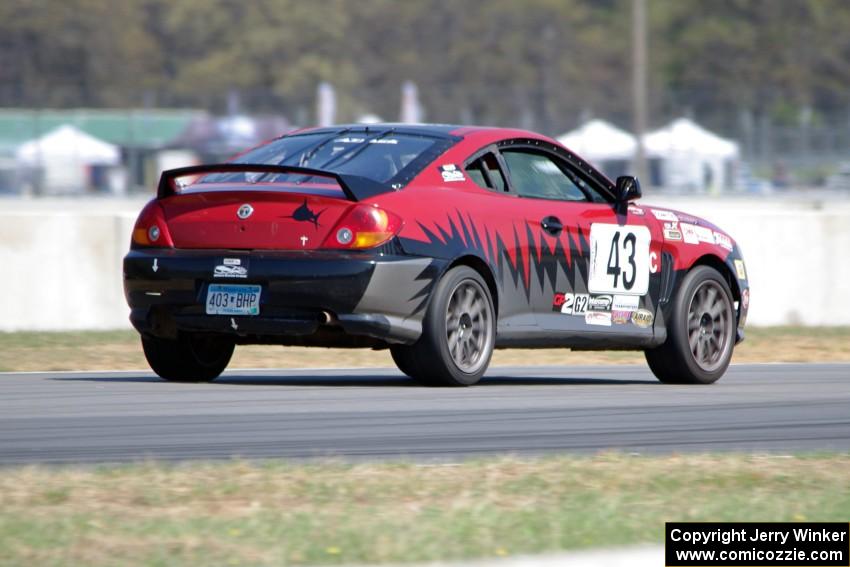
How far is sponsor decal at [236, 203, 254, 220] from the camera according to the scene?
8952 millimetres

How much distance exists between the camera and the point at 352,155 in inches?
371

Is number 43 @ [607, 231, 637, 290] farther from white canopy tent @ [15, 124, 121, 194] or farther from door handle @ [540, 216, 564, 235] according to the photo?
white canopy tent @ [15, 124, 121, 194]

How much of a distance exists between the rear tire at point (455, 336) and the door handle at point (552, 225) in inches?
25.2

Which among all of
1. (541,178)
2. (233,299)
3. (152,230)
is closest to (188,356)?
(152,230)

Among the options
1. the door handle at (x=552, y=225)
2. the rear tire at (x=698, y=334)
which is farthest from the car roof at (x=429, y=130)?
the rear tire at (x=698, y=334)

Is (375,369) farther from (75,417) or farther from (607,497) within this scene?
(607,497)

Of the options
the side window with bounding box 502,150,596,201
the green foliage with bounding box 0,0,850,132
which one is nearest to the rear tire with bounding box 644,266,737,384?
the side window with bounding box 502,150,596,201

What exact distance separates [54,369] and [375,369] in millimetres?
2159

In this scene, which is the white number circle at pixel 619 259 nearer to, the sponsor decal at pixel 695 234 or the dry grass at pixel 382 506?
the sponsor decal at pixel 695 234

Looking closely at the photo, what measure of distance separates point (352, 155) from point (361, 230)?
777 millimetres

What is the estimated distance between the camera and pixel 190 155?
3847cm

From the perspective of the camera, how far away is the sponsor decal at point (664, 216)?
35.1 ft

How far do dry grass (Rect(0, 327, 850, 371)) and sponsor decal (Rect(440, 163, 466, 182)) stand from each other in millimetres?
3166

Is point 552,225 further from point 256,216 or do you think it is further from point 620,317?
point 256,216
